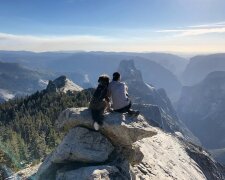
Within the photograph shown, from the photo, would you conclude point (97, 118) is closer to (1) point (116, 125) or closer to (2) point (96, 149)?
(1) point (116, 125)

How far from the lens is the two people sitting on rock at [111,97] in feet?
96.4

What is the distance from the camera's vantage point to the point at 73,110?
30500 mm

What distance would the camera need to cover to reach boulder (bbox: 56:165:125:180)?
25.2m

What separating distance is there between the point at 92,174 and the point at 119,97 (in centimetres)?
811

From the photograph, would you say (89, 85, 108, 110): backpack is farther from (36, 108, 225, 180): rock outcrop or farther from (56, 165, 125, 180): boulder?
(56, 165, 125, 180): boulder

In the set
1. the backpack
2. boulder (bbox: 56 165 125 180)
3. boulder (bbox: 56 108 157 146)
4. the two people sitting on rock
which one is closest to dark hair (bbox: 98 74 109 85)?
the two people sitting on rock

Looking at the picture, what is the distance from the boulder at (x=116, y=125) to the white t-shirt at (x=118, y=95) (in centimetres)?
100

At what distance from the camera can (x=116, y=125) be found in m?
28.6

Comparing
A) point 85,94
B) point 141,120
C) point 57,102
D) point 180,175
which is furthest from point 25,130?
point 141,120

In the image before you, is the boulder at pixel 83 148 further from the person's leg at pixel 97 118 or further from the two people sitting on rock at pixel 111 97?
the two people sitting on rock at pixel 111 97

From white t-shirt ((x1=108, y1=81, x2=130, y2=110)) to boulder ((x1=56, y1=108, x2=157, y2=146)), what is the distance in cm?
100

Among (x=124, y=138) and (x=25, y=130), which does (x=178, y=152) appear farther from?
(x=25, y=130)

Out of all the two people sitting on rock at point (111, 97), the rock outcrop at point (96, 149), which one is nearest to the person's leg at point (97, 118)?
the two people sitting on rock at point (111, 97)

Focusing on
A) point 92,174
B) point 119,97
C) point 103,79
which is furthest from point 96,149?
point 103,79
